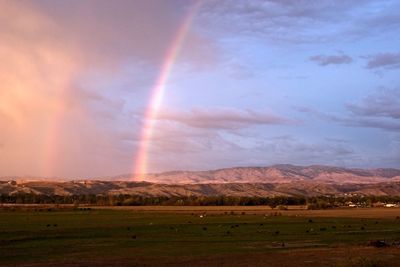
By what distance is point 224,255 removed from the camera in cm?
3656

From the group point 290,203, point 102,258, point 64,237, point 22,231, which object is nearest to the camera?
point 102,258

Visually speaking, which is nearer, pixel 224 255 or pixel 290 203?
pixel 224 255

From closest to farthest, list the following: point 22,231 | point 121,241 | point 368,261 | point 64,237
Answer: point 368,261 < point 121,241 < point 64,237 < point 22,231

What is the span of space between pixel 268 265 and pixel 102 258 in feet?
32.0

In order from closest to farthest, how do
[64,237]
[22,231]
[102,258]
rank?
[102,258] < [64,237] < [22,231]

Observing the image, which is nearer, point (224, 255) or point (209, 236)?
point (224, 255)

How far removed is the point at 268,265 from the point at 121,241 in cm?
1944

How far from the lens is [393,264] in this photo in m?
31.6

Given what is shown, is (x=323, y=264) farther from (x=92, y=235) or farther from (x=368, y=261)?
(x=92, y=235)

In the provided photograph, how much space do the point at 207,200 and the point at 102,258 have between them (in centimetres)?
14254

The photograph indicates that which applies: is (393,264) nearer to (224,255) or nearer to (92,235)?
(224,255)

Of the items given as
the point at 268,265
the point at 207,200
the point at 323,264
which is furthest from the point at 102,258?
the point at 207,200

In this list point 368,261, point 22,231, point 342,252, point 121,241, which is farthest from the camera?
point 22,231

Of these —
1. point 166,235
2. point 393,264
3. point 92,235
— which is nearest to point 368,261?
point 393,264
